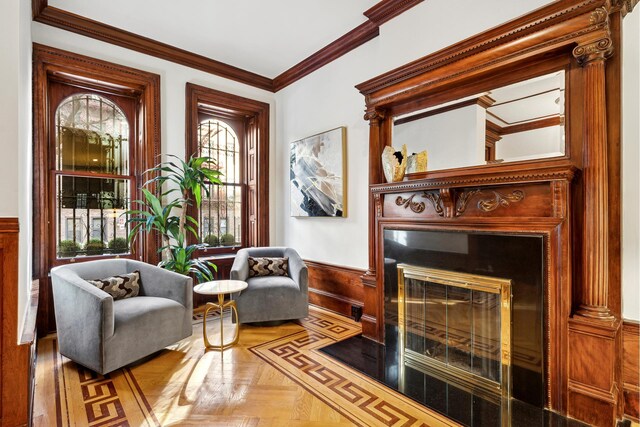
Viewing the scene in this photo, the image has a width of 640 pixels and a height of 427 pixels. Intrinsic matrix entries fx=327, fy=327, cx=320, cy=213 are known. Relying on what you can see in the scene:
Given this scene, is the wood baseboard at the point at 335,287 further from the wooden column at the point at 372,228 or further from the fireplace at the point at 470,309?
the fireplace at the point at 470,309

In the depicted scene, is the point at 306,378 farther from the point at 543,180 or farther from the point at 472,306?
the point at 543,180

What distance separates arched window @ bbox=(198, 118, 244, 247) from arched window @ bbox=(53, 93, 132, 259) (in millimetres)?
889

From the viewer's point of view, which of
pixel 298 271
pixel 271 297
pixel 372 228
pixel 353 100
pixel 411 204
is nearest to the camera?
pixel 411 204

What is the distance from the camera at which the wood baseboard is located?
3.50 metres

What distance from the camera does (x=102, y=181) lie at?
3.54m

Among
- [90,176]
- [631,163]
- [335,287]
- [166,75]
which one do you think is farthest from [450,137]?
[90,176]

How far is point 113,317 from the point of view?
2.28m

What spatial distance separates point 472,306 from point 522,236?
628mm

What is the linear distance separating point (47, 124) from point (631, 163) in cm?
470

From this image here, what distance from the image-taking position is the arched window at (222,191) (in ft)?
13.9

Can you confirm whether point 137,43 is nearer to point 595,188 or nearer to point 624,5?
point 624,5

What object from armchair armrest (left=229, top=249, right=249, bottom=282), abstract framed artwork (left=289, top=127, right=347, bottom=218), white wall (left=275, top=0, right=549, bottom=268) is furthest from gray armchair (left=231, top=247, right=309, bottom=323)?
abstract framed artwork (left=289, top=127, right=347, bottom=218)

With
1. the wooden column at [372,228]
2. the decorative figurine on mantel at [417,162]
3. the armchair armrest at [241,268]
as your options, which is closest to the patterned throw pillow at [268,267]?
the armchair armrest at [241,268]

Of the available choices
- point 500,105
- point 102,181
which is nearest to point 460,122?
point 500,105
